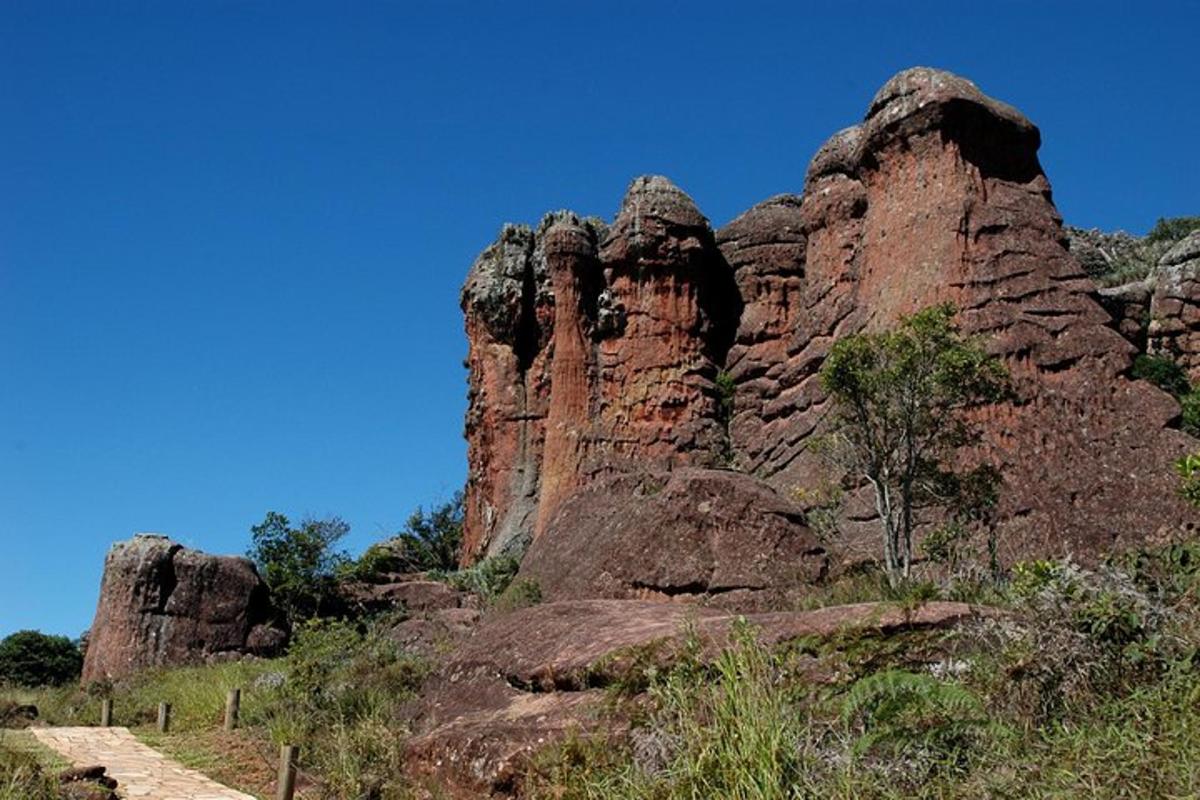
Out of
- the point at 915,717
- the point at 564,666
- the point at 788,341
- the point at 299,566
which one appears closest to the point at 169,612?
the point at 299,566

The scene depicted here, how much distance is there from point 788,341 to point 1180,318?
32.7 ft

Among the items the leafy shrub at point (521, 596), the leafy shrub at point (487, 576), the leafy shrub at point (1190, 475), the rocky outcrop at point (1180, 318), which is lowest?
the leafy shrub at point (521, 596)

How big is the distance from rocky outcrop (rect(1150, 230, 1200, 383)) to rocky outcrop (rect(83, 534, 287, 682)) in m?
23.7

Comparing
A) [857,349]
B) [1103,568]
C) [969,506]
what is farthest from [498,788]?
[969,506]

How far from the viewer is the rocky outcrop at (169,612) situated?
26.8 m

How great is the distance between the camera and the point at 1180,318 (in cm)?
2912

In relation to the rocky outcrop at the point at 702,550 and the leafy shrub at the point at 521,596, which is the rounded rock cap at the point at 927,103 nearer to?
the rocky outcrop at the point at 702,550

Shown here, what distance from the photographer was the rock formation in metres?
19.5

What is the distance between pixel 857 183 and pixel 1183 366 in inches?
372

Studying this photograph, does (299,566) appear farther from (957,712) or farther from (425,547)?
(957,712)

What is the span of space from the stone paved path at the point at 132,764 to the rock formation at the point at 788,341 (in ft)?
19.1

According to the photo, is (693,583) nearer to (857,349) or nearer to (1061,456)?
(857,349)

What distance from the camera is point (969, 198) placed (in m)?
24.3

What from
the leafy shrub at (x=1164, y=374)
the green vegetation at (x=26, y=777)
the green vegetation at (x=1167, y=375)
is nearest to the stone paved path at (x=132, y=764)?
the green vegetation at (x=26, y=777)
